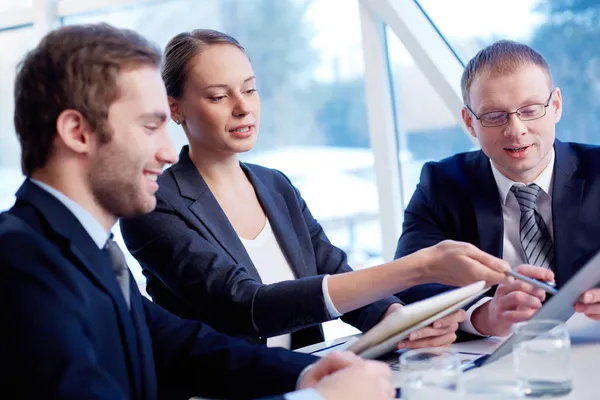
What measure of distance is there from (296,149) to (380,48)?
3.88ft

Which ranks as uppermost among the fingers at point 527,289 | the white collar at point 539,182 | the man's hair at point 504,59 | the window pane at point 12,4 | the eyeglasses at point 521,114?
the window pane at point 12,4

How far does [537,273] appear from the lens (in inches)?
78.0

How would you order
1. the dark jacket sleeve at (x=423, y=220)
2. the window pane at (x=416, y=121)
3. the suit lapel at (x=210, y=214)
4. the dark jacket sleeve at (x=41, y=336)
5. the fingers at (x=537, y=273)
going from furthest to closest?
the window pane at (x=416, y=121)
the dark jacket sleeve at (x=423, y=220)
the suit lapel at (x=210, y=214)
the fingers at (x=537, y=273)
the dark jacket sleeve at (x=41, y=336)

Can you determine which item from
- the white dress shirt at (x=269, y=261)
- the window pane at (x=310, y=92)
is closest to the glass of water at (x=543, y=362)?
the white dress shirt at (x=269, y=261)

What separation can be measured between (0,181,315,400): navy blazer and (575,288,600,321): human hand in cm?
74

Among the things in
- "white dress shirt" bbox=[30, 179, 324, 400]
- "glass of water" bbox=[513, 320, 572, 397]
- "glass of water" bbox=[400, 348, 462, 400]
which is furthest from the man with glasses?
"white dress shirt" bbox=[30, 179, 324, 400]

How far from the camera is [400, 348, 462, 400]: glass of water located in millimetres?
1503

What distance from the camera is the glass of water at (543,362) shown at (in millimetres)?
1570

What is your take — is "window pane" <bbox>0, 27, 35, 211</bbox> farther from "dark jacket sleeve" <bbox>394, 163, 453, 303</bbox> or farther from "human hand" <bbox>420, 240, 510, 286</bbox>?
Result: "human hand" <bbox>420, 240, 510, 286</bbox>

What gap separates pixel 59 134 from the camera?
160cm

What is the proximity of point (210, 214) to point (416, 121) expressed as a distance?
2.51m

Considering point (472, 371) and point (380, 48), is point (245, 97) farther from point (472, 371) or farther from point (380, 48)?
point (380, 48)

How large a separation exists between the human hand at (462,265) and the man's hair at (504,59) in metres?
0.83

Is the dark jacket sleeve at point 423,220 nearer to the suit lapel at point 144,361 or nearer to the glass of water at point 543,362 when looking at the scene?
the glass of water at point 543,362
